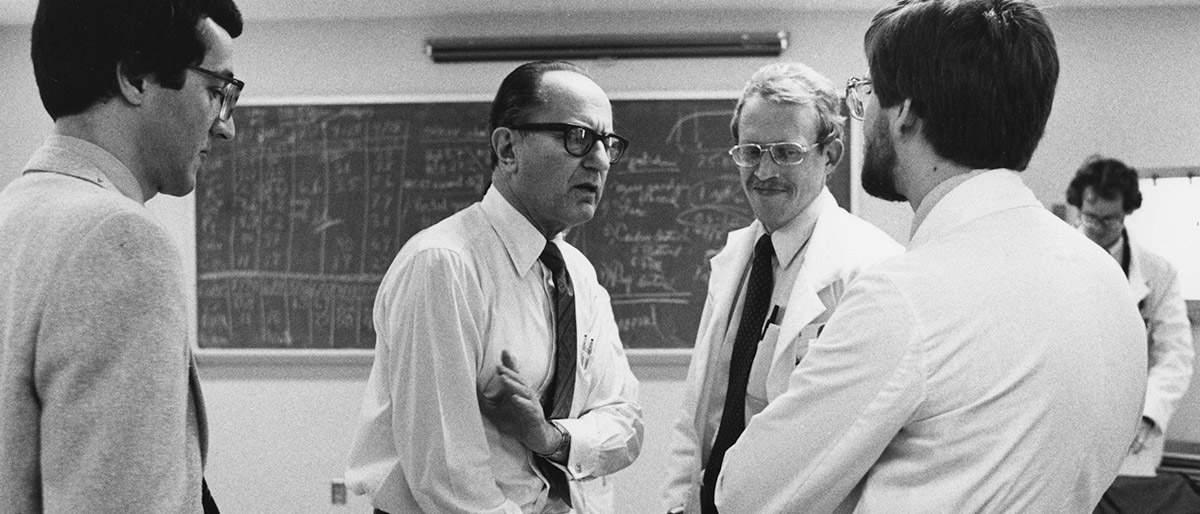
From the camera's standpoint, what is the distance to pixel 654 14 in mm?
3973

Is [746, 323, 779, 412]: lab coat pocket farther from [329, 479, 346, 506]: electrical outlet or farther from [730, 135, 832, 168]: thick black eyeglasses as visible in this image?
[329, 479, 346, 506]: electrical outlet

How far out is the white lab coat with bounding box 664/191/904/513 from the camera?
1.72 metres

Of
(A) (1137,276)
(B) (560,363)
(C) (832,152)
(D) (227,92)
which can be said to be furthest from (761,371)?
(A) (1137,276)

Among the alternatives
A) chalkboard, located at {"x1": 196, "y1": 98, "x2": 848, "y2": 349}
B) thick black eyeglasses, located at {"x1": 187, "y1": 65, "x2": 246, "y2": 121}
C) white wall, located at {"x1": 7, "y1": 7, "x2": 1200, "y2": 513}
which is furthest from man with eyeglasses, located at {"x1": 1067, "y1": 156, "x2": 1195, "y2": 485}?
thick black eyeglasses, located at {"x1": 187, "y1": 65, "x2": 246, "y2": 121}

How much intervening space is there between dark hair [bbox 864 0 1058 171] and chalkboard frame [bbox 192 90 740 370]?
9.27ft

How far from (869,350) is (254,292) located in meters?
3.51

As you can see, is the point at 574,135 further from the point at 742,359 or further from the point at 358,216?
the point at 358,216

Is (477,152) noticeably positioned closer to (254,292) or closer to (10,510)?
(254,292)

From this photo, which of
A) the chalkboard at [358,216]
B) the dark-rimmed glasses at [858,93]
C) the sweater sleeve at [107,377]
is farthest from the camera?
the chalkboard at [358,216]

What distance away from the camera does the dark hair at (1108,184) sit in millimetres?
3379

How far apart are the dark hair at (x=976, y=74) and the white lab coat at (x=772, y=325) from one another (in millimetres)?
638

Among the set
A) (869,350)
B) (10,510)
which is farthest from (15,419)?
(869,350)

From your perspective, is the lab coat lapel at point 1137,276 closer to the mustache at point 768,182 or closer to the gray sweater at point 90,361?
the mustache at point 768,182

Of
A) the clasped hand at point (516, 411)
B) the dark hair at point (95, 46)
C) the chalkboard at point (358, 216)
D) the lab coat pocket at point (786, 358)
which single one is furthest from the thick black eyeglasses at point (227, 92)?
the chalkboard at point (358, 216)
